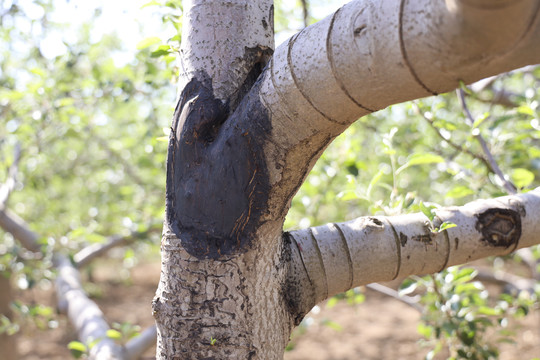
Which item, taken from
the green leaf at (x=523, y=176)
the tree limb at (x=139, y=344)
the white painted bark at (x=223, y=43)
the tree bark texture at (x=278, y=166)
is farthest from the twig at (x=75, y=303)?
the green leaf at (x=523, y=176)

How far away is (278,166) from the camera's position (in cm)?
93

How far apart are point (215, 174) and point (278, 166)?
13 centimetres

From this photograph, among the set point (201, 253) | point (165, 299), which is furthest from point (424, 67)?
point (165, 299)

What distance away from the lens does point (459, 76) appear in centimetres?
69

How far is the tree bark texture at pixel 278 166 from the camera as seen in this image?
27.7 inches

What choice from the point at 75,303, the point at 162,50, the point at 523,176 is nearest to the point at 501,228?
the point at 523,176

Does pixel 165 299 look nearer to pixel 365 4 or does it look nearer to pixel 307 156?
pixel 307 156

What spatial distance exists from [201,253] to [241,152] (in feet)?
0.76

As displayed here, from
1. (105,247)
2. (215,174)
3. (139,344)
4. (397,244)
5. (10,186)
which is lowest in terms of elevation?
(139,344)

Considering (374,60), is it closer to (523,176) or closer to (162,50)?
(162,50)

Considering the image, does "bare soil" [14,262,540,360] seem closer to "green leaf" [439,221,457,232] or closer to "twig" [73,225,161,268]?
"twig" [73,225,161,268]

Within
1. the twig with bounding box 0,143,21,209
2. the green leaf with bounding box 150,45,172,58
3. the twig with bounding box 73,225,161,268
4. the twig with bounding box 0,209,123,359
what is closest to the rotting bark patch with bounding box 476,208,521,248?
the green leaf with bounding box 150,45,172,58

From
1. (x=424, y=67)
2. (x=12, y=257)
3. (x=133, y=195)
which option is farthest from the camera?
(x=133, y=195)

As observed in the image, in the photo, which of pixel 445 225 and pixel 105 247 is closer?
pixel 445 225
